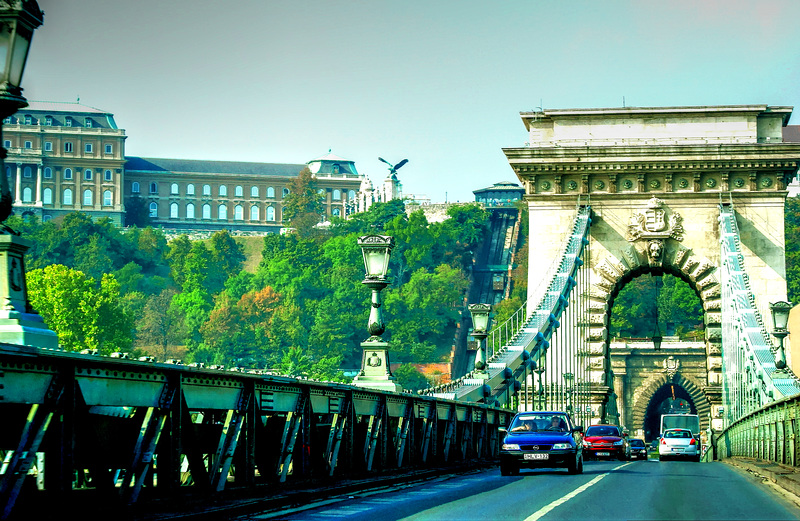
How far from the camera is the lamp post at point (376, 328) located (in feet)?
78.8

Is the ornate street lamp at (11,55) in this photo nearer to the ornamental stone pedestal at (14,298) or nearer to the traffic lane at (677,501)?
the ornamental stone pedestal at (14,298)

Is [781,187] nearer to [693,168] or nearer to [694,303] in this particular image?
[693,168]

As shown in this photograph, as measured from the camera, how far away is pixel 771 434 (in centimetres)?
2839

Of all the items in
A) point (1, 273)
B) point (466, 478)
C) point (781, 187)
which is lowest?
point (466, 478)

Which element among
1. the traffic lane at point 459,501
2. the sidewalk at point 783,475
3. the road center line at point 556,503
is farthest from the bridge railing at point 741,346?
the road center line at point 556,503

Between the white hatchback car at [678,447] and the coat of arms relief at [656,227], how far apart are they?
20.9 feet

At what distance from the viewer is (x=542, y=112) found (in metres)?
52.8

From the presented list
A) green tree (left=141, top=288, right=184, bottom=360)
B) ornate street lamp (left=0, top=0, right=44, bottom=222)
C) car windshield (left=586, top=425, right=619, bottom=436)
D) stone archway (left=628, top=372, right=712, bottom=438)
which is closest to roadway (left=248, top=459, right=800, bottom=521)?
ornate street lamp (left=0, top=0, right=44, bottom=222)

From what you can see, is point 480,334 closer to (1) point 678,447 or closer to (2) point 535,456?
(2) point 535,456

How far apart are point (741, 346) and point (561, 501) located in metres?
25.0

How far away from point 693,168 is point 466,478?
27.7 m

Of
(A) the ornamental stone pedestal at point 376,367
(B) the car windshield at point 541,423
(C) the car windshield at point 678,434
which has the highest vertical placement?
(A) the ornamental stone pedestal at point 376,367

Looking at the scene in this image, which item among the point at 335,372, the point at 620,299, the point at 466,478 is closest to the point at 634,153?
the point at 466,478

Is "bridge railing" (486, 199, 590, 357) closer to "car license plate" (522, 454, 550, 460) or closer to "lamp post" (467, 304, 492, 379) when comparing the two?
"lamp post" (467, 304, 492, 379)
